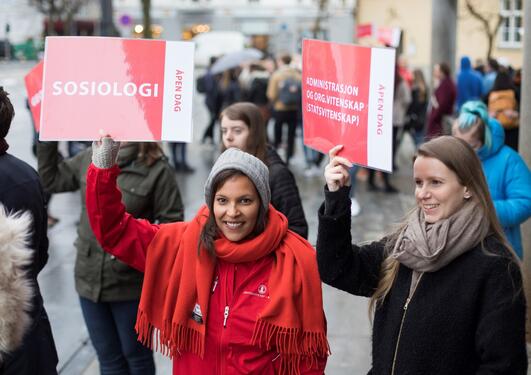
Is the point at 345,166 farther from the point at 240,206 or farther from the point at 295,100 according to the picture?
the point at 295,100

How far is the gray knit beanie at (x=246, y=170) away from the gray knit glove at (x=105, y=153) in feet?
1.24

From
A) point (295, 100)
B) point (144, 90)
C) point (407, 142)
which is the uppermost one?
point (144, 90)

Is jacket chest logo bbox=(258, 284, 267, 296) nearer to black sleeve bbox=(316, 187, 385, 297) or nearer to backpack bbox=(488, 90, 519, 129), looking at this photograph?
black sleeve bbox=(316, 187, 385, 297)

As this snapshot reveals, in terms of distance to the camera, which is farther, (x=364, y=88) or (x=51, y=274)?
(x=51, y=274)

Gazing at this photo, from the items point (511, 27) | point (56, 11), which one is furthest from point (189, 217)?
point (511, 27)

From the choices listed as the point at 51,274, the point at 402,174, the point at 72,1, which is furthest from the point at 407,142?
the point at 72,1

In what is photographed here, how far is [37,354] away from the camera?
3.23 m

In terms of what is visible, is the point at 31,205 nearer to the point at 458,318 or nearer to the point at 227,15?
the point at 458,318

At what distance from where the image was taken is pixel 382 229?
9.81 m

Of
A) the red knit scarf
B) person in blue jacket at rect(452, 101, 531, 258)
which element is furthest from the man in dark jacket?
person in blue jacket at rect(452, 101, 531, 258)

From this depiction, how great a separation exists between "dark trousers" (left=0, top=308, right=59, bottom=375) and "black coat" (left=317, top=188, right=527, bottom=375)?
3.81 feet

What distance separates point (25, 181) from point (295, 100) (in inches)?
445

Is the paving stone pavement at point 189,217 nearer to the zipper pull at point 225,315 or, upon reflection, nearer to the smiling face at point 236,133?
the zipper pull at point 225,315

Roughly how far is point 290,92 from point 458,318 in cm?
1175
